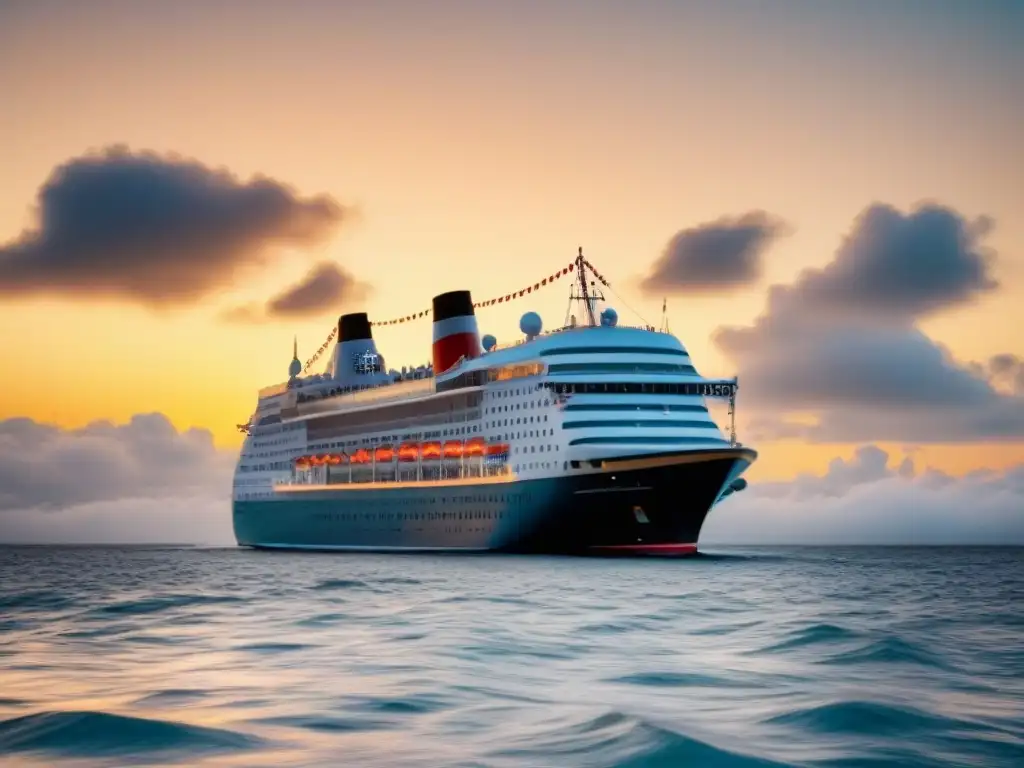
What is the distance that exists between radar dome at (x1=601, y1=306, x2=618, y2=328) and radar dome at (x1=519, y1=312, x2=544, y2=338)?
172 inches

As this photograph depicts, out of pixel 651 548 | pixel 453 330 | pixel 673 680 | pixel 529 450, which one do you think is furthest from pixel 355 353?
pixel 673 680

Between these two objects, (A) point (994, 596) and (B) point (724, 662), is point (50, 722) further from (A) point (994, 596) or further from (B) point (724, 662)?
(A) point (994, 596)

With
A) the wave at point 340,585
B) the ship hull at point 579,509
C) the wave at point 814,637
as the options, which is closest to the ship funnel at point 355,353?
the ship hull at point 579,509

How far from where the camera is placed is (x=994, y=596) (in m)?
45.9

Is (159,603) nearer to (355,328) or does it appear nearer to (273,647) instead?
(273,647)

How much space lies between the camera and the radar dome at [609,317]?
79000 mm

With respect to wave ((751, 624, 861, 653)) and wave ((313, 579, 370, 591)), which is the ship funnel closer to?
wave ((313, 579, 370, 591))

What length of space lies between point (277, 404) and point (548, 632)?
8287cm

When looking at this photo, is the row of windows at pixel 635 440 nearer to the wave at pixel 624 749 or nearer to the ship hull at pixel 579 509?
the ship hull at pixel 579 509

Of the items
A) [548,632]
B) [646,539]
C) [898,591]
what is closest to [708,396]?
[646,539]

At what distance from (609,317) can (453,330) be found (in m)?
14.9

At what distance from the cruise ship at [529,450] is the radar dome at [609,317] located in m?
0.09

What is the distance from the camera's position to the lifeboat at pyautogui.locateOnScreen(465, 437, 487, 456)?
244 ft

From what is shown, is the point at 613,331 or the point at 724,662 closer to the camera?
the point at 724,662
